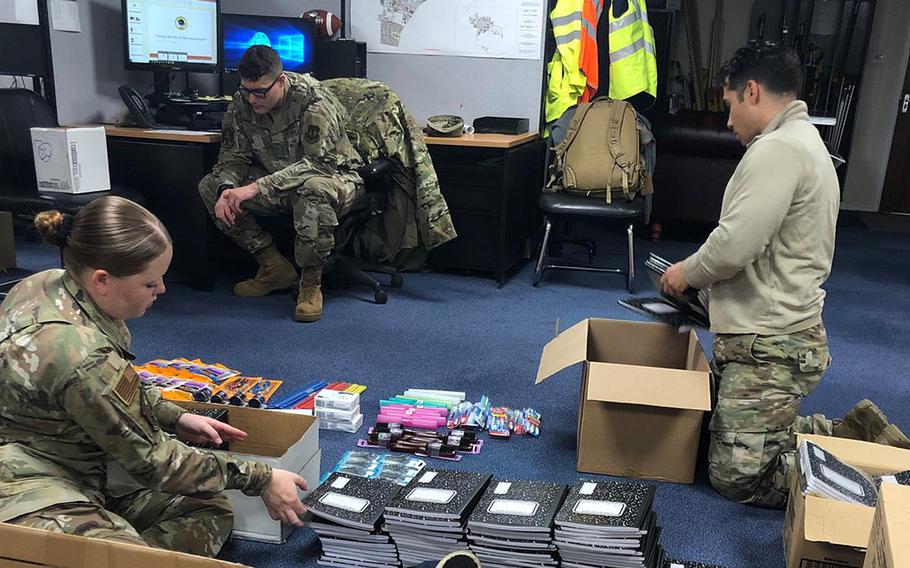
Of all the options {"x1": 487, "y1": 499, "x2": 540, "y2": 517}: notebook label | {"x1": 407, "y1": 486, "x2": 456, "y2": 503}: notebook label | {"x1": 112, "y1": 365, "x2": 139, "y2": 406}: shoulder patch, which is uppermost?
{"x1": 112, "y1": 365, "x2": 139, "y2": 406}: shoulder patch

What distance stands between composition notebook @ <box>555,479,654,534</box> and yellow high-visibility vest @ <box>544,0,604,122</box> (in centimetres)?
297

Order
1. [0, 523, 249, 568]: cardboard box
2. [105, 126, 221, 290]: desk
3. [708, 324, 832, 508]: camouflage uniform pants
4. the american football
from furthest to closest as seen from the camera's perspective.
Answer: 1. the american football
2. [105, 126, 221, 290]: desk
3. [708, 324, 832, 508]: camouflage uniform pants
4. [0, 523, 249, 568]: cardboard box

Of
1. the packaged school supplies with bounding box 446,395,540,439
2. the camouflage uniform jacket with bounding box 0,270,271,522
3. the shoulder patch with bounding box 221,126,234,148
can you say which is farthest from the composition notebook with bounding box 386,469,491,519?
the shoulder patch with bounding box 221,126,234,148

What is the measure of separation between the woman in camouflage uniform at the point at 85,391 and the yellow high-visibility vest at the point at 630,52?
3547mm

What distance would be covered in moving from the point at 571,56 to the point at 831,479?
121 inches

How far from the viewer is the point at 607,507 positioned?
5.69 ft

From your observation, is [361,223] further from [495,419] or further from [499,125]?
[495,419]

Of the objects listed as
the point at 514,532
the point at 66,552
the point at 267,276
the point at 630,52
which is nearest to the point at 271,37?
the point at 267,276

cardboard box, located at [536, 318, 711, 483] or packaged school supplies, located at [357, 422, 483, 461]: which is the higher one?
cardboard box, located at [536, 318, 711, 483]

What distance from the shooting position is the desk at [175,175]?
12.1 ft

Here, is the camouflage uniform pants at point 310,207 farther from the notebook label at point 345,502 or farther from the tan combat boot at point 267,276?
the notebook label at point 345,502

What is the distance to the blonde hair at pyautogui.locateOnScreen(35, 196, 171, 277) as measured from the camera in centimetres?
142

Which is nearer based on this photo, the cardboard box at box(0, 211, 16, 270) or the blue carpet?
the blue carpet

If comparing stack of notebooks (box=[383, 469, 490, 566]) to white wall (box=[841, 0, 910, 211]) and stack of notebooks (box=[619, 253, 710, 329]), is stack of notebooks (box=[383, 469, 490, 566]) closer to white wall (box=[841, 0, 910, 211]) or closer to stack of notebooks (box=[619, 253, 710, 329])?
stack of notebooks (box=[619, 253, 710, 329])
